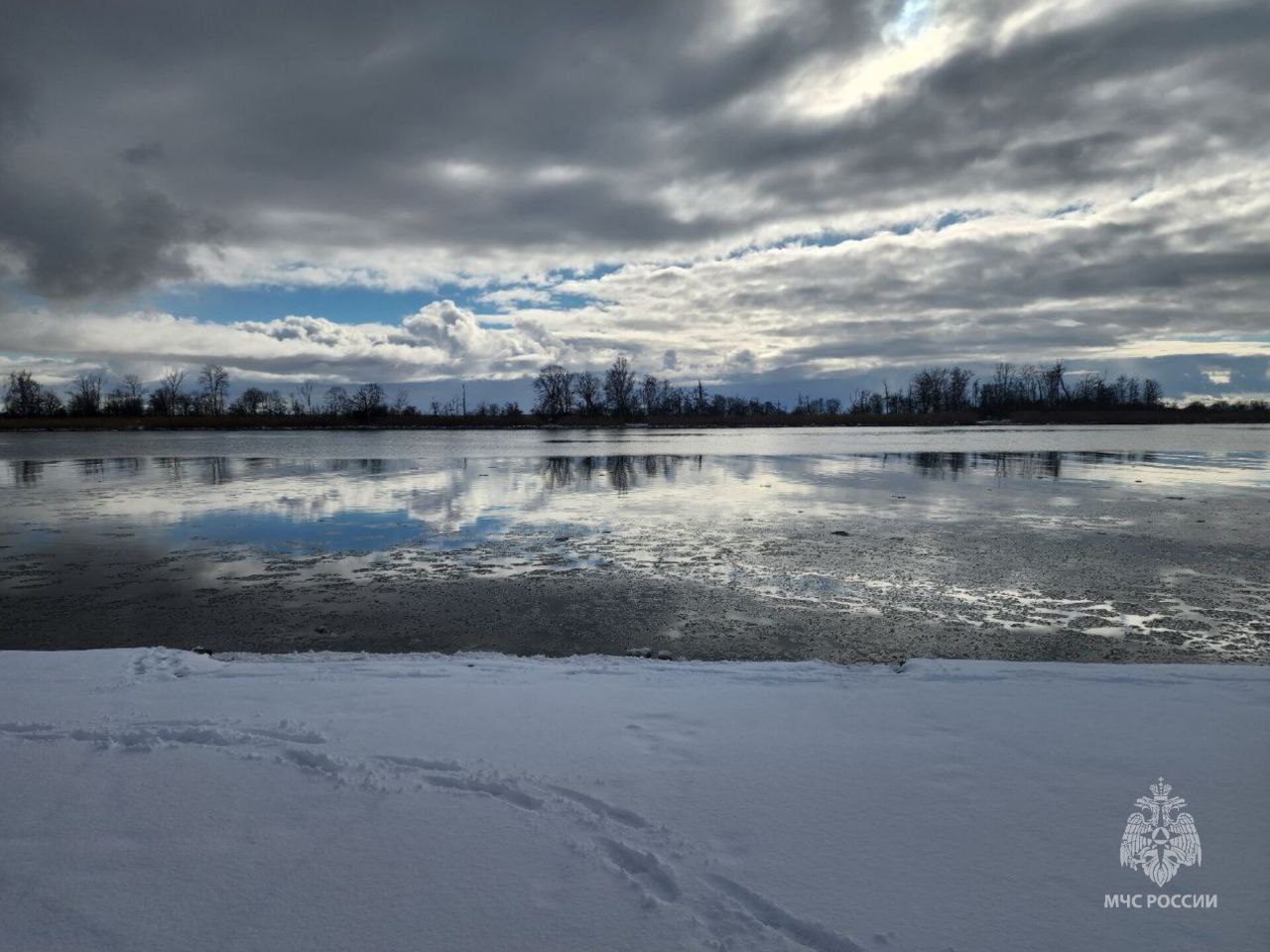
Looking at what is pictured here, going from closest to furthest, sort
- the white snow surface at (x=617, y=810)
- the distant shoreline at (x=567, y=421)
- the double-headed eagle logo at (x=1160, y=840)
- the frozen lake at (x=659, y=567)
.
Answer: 1. the white snow surface at (x=617, y=810)
2. the double-headed eagle logo at (x=1160, y=840)
3. the frozen lake at (x=659, y=567)
4. the distant shoreline at (x=567, y=421)

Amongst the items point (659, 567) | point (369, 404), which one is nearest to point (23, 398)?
point (369, 404)

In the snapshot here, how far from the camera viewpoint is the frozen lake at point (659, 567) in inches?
273

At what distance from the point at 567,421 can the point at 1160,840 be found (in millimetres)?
104119

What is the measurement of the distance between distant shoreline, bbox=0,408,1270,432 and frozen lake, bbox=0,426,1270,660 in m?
68.4

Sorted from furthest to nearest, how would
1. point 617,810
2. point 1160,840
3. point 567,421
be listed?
point 567,421 < point 617,810 < point 1160,840

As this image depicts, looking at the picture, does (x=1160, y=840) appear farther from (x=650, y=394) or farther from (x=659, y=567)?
(x=650, y=394)

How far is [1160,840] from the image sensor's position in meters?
3.07

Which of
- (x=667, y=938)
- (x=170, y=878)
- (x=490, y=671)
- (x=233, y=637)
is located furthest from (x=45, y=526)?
(x=667, y=938)

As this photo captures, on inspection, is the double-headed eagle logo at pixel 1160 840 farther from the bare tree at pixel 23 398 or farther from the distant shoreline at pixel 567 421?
the bare tree at pixel 23 398

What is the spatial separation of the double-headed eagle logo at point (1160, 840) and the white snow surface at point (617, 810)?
5cm

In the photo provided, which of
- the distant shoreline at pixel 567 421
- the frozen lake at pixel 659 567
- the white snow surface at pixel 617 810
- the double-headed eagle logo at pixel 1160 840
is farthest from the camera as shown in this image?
the distant shoreline at pixel 567 421

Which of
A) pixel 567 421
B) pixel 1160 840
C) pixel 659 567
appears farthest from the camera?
pixel 567 421

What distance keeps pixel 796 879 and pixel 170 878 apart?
7.89 ft

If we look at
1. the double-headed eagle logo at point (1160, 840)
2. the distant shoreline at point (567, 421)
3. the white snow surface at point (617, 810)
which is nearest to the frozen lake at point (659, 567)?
the white snow surface at point (617, 810)
